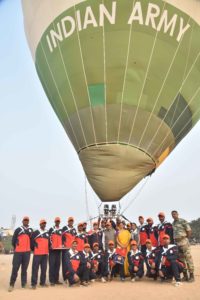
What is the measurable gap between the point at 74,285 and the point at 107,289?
0.76 metres

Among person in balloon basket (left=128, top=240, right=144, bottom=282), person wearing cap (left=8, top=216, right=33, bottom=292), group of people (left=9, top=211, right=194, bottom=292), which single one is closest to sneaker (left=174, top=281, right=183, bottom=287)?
group of people (left=9, top=211, right=194, bottom=292)

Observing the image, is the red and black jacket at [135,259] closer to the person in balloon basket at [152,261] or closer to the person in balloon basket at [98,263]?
the person in balloon basket at [152,261]

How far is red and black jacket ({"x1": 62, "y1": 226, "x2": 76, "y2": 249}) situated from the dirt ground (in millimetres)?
743

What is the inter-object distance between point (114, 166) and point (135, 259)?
2.41m

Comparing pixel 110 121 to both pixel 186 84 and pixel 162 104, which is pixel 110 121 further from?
pixel 186 84

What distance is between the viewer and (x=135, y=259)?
629cm

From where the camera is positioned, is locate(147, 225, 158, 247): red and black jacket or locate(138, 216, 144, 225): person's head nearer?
locate(147, 225, 158, 247): red and black jacket

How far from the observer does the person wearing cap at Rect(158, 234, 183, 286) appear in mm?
5852

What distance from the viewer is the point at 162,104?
323 inches

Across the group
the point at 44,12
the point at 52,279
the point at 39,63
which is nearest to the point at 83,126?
the point at 39,63

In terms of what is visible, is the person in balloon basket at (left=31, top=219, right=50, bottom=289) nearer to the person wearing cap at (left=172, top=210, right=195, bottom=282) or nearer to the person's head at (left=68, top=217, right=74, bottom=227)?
the person's head at (left=68, top=217, right=74, bottom=227)

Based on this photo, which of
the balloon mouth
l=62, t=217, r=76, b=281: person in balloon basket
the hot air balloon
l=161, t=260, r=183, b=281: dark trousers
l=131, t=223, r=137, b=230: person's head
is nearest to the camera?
l=161, t=260, r=183, b=281: dark trousers

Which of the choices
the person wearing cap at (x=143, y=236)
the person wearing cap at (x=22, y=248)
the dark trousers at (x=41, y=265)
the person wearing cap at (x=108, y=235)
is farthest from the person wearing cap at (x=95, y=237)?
the person wearing cap at (x=22, y=248)

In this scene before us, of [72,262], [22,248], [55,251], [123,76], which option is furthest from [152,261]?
[123,76]
